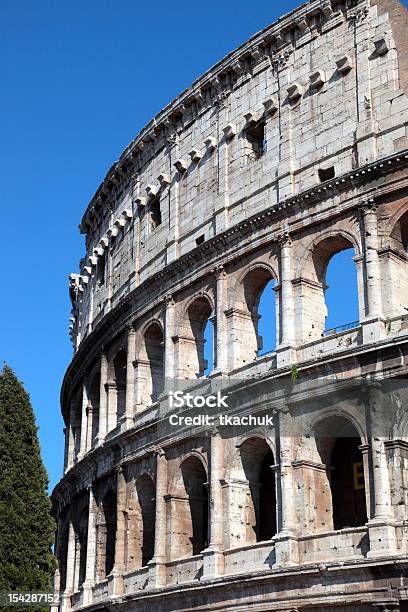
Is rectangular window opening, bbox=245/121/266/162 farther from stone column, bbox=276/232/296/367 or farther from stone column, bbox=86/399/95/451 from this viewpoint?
stone column, bbox=86/399/95/451

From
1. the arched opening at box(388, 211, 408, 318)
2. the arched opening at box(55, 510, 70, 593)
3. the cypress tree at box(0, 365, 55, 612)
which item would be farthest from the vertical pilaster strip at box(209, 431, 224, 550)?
the arched opening at box(55, 510, 70, 593)

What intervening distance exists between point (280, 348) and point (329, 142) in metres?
4.78

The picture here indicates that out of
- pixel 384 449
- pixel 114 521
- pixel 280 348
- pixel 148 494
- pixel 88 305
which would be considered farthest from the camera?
pixel 88 305

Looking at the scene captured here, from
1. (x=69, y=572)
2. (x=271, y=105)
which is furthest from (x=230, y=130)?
(x=69, y=572)

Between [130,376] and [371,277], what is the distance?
9.28m

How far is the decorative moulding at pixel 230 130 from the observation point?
1009 inches

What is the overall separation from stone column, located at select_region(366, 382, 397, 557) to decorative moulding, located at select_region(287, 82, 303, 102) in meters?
7.80

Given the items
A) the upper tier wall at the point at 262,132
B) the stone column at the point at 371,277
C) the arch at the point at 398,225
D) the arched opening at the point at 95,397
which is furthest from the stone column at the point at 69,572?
the arch at the point at 398,225

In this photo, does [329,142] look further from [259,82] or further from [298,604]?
[298,604]

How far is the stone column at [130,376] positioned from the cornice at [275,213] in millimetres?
790

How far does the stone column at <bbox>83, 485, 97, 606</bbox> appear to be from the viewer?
2778 centimetres

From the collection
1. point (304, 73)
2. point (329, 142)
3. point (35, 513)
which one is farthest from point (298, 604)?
point (304, 73)

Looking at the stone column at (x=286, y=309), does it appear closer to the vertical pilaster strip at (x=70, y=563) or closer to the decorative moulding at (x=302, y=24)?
the decorative moulding at (x=302, y=24)

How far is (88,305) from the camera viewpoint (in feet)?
113
